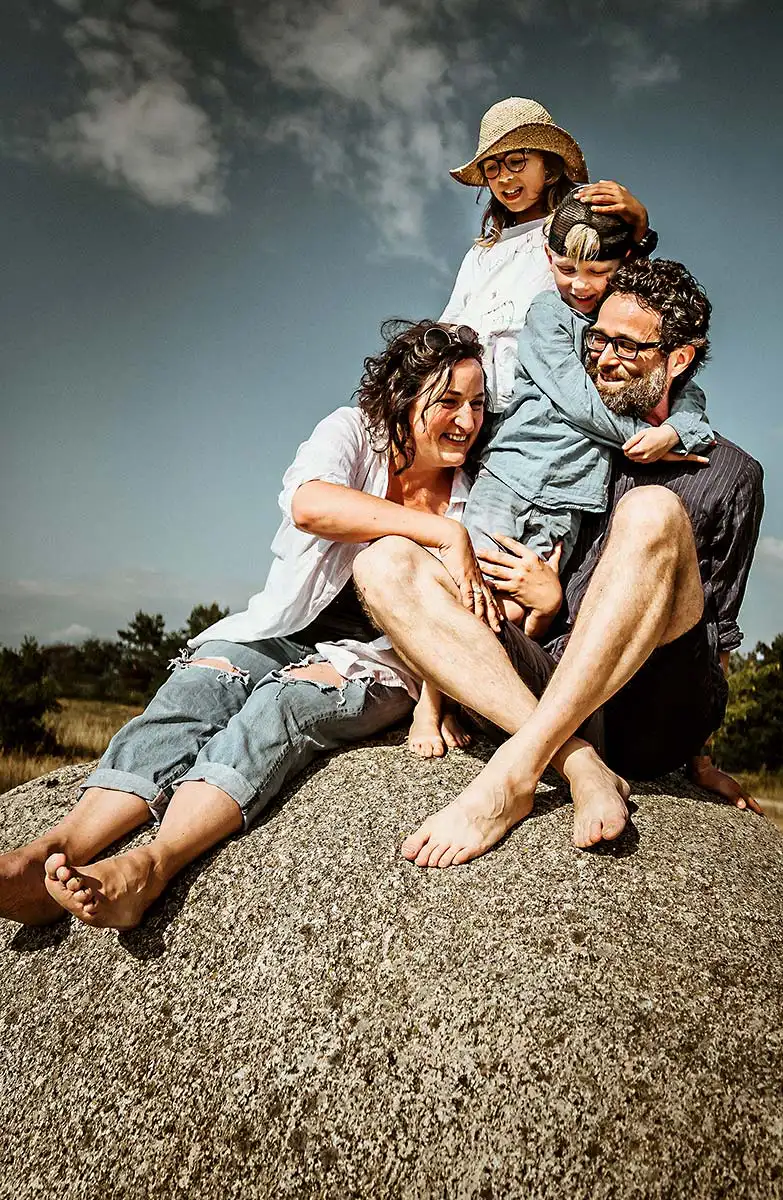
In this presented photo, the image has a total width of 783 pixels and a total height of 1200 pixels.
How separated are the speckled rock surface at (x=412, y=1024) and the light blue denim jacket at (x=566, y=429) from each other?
52.6 inches

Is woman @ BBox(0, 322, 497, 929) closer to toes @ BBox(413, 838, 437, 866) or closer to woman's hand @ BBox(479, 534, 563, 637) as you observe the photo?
woman's hand @ BBox(479, 534, 563, 637)

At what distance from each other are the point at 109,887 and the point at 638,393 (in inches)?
109

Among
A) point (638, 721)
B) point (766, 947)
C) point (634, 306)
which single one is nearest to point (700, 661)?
point (638, 721)

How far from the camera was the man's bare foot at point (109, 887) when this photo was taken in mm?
2902

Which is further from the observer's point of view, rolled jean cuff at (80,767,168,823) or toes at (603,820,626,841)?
rolled jean cuff at (80,767,168,823)

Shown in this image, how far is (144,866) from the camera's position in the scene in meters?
3.14

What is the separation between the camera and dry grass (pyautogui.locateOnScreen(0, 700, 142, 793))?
7.45 metres

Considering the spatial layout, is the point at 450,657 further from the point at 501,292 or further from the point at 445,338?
the point at 501,292

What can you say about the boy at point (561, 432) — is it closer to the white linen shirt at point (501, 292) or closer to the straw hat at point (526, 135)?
the white linen shirt at point (501, 292)

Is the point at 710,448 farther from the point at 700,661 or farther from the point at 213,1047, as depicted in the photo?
the point at 213,1047

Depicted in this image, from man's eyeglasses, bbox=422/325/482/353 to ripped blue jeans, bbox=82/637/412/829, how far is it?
1.49 m

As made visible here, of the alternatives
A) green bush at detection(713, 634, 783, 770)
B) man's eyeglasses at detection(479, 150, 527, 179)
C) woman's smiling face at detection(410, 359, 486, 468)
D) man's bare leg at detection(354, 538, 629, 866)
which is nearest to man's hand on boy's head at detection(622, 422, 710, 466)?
woman's smiling face at detection(410, 359, 486, 468)

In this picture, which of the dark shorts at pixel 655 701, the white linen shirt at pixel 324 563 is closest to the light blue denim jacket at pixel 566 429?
the white linen shirt at pixel 324 563

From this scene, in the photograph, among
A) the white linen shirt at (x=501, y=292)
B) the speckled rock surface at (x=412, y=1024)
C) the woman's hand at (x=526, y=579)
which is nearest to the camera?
the speckled rock surface at (x=412, y=1024)
